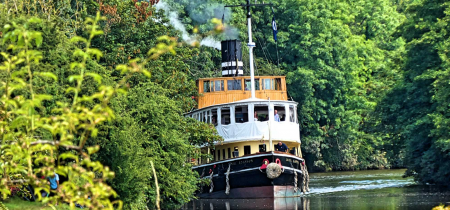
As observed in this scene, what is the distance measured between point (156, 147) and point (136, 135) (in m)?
1.75

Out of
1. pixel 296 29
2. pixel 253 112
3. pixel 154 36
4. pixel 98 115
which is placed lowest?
pixel 98 115

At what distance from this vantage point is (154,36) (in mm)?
31891

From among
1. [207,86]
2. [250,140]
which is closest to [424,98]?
[250,140]

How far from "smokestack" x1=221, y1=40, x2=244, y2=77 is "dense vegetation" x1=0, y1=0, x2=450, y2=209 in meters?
2.40

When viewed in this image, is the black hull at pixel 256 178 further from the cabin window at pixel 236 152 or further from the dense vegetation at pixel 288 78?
the dense vegetation at pixel 288 78

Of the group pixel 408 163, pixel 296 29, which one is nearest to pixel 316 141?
pixel 296 29

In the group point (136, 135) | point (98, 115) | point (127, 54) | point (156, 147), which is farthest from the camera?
point (127, 54)

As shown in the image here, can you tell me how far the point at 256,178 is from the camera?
33312 mm

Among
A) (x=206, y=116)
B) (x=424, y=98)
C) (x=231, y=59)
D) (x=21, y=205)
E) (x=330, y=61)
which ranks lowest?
(x=21, y=205)

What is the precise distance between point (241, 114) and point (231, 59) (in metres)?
5.90

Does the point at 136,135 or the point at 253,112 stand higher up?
the point at 253,112

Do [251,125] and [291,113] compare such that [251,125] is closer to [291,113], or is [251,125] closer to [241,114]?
[241,114]

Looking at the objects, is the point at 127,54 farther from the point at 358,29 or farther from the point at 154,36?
the point at 358,29

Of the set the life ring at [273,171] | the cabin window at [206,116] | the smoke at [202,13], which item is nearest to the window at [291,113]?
the life ring at [273,171]
